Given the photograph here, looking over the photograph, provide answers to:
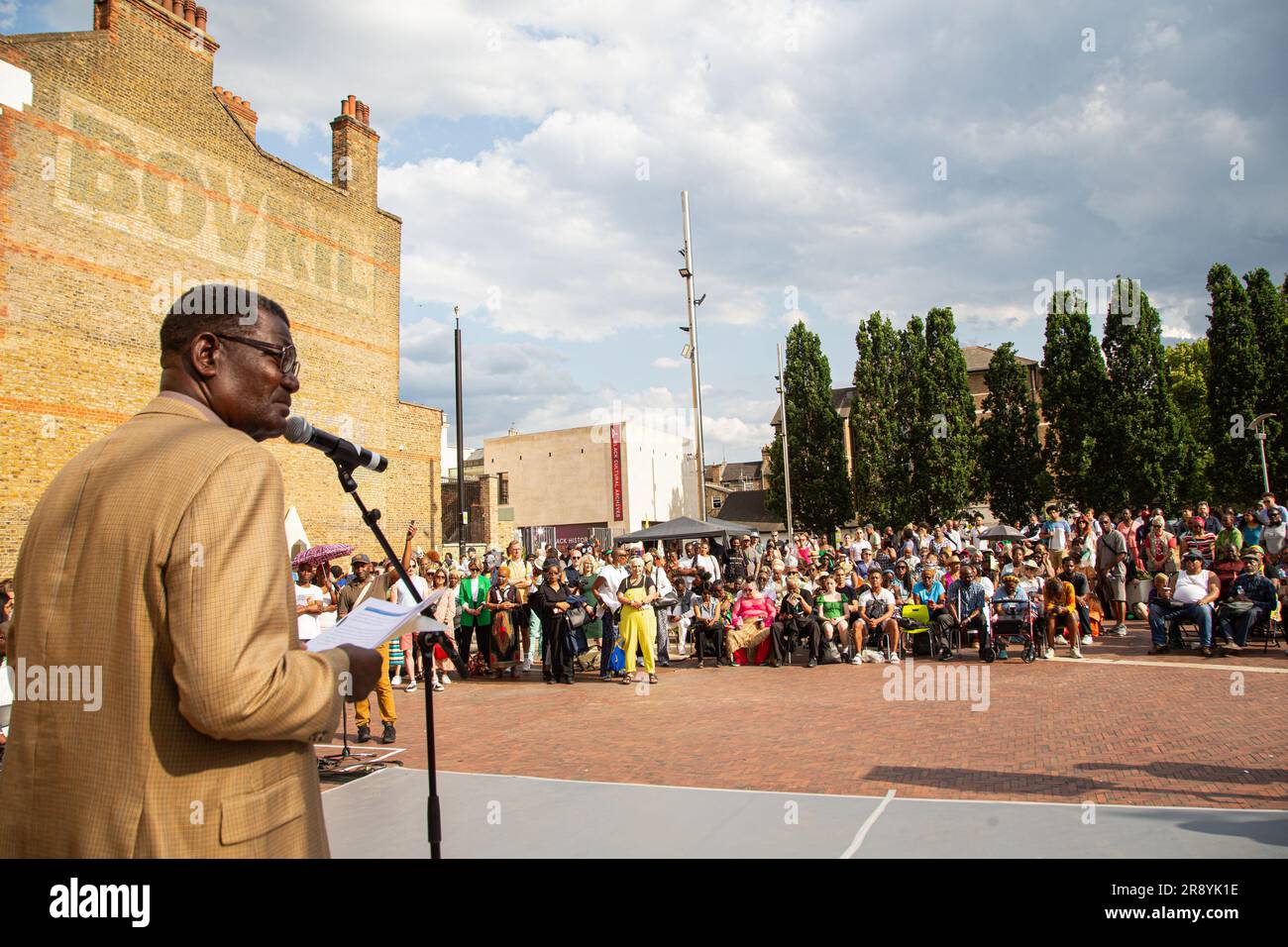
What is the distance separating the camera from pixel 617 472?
2076 inches

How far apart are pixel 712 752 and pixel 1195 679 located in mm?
7612

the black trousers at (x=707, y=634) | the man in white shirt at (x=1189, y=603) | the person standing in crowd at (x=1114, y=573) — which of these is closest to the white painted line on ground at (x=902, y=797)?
the black trousers at (x=707, y=634)

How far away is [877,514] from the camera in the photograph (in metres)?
42.9

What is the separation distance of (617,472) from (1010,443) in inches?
945

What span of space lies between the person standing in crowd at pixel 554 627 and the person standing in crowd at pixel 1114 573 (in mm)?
11303

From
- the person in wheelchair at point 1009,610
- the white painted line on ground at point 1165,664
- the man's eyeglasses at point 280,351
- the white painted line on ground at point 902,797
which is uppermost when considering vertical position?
the man's eyeglasses at point 280,351

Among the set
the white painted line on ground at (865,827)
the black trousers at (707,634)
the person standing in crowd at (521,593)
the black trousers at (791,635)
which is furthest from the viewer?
the black trousers at (707,634)

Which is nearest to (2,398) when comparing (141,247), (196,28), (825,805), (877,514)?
(141,247)

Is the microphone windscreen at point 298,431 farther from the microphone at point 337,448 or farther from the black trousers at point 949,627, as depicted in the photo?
the black trousers at point 949,627

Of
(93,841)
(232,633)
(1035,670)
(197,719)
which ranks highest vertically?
(232,633)

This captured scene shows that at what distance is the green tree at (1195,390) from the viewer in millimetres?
41750

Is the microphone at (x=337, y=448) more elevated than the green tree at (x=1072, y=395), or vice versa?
the green tree at (x=1072, y=395)
